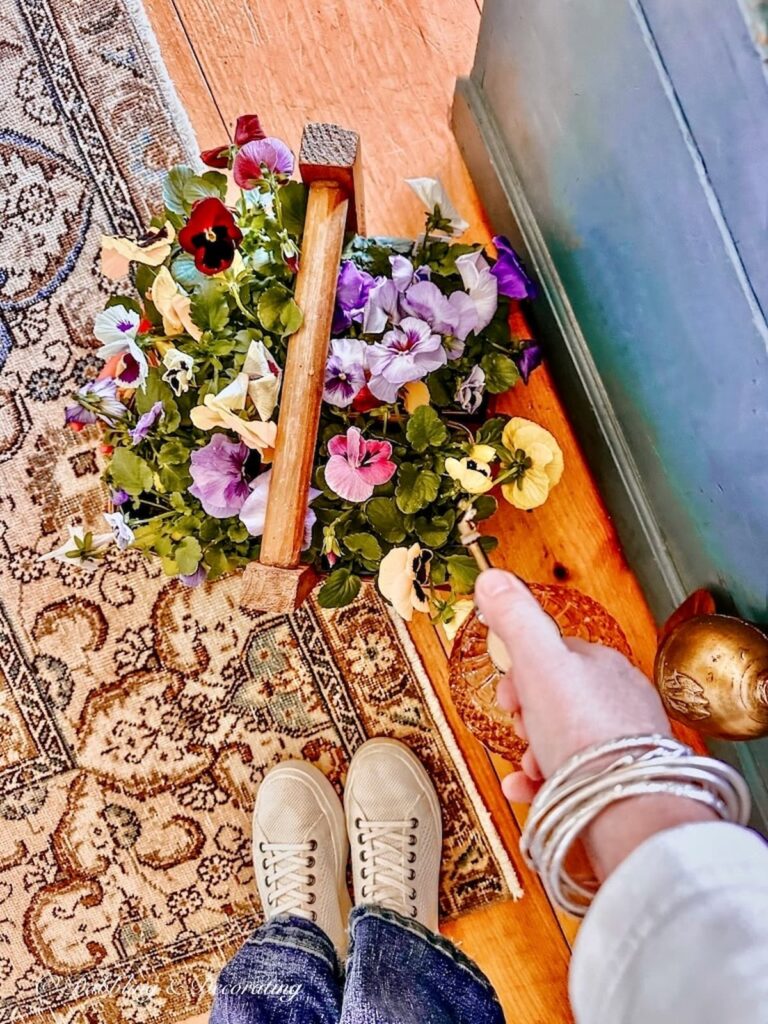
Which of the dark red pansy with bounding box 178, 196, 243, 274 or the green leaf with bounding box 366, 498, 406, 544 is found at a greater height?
the dark red pansy with bounding box 178, 196, 243, 274

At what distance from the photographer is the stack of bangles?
0.47 meters

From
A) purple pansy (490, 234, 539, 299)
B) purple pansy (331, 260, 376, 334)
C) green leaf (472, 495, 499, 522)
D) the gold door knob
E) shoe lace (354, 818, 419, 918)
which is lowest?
shoe lace (354, 818, 419, 918)

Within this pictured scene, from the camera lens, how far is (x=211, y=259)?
2.15 feet

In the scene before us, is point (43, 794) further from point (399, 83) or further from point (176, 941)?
point (399, 83)

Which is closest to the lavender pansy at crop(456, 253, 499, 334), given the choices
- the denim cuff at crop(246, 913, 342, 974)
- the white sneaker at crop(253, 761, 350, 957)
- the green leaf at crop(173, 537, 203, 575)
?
the green leaf at crop(173, 537, 203, 575)

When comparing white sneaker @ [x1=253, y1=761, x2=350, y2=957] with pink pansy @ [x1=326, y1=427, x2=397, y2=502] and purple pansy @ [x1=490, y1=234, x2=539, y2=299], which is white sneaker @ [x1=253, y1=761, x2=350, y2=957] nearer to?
pink pansy @ [x1=326, y1=427, x2=397, y2=502]

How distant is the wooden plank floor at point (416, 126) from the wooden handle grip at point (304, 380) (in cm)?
40

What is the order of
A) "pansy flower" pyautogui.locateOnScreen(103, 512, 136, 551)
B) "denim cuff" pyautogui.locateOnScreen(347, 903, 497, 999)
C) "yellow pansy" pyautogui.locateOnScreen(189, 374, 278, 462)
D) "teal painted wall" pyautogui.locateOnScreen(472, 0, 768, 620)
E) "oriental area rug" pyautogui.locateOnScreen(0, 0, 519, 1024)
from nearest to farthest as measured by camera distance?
1. "teal painted wall" pyautogui.locateOnScreen(472, 0, 768, 620)
2. "yellow pansy" pyautogui.locateOnScreen(189, 374, 278, 462)
3. "pansy flower" pyautogui.locateOnScreen(103, 512, 136, 551)
4. "denim cuff" pyautogui.locateOnScreen(347, 903, 497, 999)
5. "oriental area rug" pyautogui.locateOnScreen(0, 0, 519, 1024)

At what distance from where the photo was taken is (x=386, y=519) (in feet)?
2.37

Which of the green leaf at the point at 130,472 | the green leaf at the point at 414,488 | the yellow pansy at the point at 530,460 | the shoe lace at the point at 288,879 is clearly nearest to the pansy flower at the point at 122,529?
the green leaf at the point at 130,472

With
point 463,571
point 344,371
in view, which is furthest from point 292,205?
point 463,571

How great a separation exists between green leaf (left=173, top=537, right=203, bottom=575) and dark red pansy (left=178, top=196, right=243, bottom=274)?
0.79 ft

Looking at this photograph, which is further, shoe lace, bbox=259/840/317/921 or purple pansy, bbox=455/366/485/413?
shoe lace, bbox=259/840/317/921

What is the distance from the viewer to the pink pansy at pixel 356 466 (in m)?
0.68
